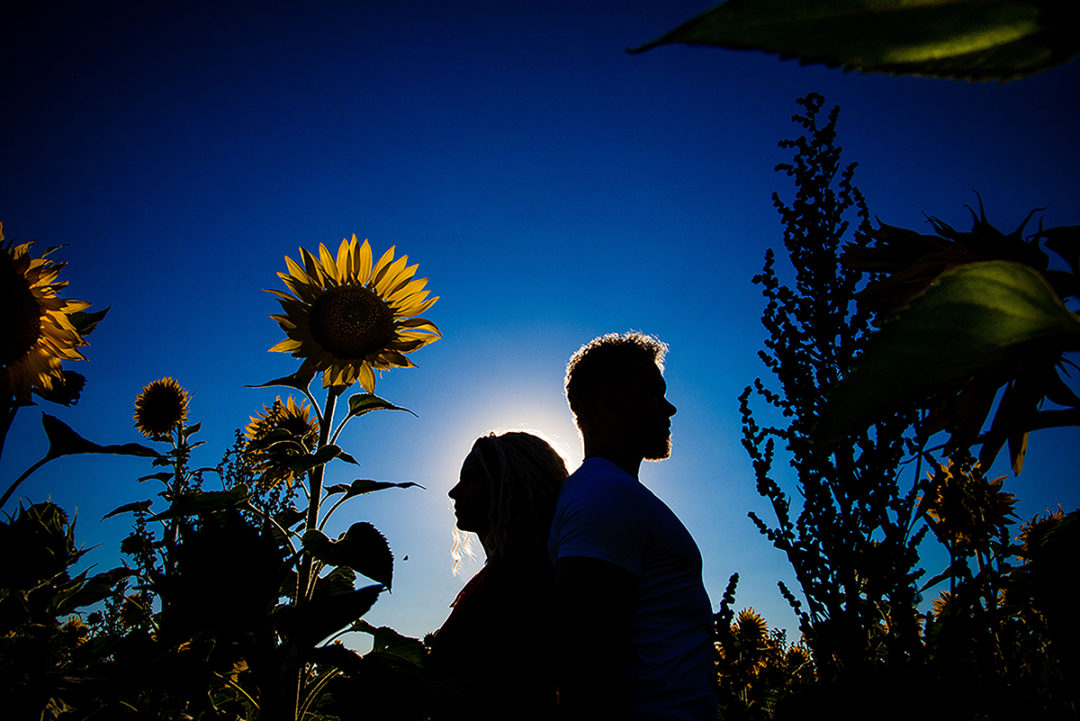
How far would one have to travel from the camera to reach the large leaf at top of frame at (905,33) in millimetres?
189

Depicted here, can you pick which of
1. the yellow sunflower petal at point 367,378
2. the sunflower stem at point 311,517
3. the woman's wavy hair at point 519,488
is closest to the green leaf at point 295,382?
the sunflower stem at point 311,517

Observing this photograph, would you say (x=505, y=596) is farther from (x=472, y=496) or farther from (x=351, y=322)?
(x=351, y=322)

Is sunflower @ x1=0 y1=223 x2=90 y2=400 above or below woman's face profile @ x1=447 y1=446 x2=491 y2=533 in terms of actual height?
below

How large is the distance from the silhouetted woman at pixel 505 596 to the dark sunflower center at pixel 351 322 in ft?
4.01

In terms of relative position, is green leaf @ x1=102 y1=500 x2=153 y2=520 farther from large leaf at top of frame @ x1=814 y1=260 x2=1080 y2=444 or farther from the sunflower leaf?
large leaf at top of frame @ x1=814 y1=260 x2=1080 y2=444

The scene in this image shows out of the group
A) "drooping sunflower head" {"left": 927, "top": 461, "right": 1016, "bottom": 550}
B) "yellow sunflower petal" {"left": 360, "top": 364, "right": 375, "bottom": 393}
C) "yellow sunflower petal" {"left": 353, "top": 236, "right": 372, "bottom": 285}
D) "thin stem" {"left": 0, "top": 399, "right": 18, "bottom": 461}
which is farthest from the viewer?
"drooping sunflower head" {"left": 927, "top": 461, "right": 1016, "bottom": 550}

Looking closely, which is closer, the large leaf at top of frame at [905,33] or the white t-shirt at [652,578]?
the large leaf at top of frame at [905,33]

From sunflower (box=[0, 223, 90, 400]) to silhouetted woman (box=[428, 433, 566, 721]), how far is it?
4.25 ft

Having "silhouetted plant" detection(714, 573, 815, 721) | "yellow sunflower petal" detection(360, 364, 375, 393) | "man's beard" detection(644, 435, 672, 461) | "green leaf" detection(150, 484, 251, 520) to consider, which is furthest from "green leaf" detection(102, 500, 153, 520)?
"man's beard" detection(644, 435, 672, 461)

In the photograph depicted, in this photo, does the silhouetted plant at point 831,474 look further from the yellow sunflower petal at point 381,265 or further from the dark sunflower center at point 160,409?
the dark sunflower center at point 160,409

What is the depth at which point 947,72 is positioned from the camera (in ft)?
0.64

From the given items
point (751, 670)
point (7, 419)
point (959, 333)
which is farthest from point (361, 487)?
point (751, 670)

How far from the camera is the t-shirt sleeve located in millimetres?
2027

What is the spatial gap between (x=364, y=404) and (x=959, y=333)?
5.74 feet
